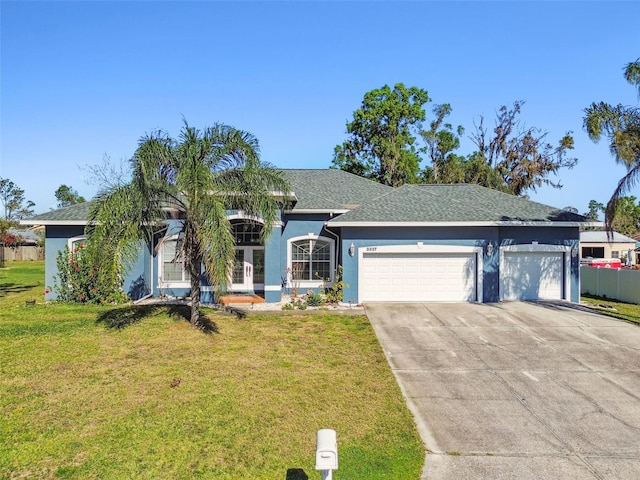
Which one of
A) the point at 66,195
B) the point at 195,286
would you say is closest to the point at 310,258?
the point at 195,286

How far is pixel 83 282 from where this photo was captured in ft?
51.3

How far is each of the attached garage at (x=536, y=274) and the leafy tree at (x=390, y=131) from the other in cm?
1882

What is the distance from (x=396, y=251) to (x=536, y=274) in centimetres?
573

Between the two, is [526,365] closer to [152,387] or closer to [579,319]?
[579,319]

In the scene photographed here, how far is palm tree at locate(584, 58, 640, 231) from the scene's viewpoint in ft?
43.7

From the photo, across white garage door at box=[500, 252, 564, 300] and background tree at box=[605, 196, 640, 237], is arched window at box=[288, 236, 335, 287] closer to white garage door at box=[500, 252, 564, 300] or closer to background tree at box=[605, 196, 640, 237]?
white garage door at box=[500, 252, 564, 300]

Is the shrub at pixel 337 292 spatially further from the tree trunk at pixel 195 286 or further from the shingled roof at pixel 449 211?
the tree trunk at pixel 195 286

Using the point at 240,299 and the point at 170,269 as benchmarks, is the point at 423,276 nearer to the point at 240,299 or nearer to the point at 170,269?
the point at 240,299

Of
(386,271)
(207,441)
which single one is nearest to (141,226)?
(207,441)

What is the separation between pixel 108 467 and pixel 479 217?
1422 cm

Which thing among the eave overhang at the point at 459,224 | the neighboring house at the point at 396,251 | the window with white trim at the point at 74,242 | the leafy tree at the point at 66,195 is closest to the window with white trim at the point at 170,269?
the neighboring house at the point at 396,251

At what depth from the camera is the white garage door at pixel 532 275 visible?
1652 cm

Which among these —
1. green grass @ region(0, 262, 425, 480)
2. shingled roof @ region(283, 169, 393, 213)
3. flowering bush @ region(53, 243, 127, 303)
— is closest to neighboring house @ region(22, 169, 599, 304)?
shingled roof @ region(283, 169, 393, 213)

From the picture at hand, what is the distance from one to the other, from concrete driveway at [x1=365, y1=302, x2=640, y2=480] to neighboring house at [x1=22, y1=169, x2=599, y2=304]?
→ 7.56 ft
